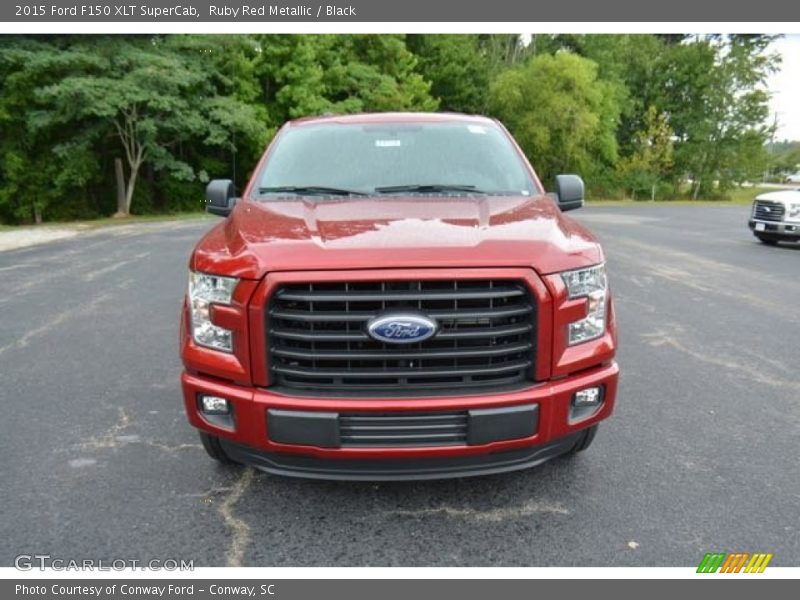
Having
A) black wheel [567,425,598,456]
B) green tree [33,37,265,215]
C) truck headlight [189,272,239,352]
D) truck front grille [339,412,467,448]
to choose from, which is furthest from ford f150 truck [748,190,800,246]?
green tree [33,37,265,215]

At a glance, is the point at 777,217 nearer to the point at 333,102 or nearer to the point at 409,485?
the point at 409,485

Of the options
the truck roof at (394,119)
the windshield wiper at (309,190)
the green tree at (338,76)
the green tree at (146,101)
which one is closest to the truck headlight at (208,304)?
the windshield wiper at (309,190)

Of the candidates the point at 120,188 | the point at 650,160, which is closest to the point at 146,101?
the point at 120,188

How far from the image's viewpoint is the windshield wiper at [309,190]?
3576mm

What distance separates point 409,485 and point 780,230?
42.0 ft

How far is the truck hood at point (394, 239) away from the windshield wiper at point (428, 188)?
0.35 metres

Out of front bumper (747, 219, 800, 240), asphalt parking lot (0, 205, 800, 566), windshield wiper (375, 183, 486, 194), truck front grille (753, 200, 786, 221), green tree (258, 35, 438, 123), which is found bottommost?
asphalt parking lot (0, 205, 800, 566)

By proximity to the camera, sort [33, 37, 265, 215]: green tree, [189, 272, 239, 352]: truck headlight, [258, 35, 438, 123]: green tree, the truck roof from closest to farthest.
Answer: [189, 272, 239, 352]: truck headlight → the truck roof → [33, 37, 265, 215]: green tree → [258, 35, 438, 123]: green tree

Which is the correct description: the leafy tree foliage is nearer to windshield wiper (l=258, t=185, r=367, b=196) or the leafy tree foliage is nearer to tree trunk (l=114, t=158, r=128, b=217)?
tree trunk (l=114, t=158, r=128, b=217)

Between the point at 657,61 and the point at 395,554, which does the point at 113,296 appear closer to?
the point at 395,554

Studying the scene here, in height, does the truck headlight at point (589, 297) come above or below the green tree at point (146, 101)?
below

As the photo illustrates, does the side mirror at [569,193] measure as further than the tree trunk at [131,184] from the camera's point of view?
No

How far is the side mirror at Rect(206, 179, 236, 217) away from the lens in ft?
13.3

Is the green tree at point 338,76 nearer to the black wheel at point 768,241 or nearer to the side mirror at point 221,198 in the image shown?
the black wheel at point 768,241
